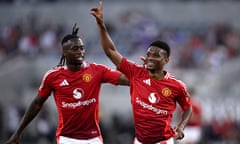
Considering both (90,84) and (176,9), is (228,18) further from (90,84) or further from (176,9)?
(90,84)

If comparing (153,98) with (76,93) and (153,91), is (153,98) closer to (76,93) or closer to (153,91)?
(153,91)

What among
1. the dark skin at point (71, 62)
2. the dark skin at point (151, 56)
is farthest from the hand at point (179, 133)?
the dark skin at point (71, 62)

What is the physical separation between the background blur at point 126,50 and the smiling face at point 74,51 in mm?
9873

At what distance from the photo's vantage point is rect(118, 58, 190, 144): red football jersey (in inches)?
463

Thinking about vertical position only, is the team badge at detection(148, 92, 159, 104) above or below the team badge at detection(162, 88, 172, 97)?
below

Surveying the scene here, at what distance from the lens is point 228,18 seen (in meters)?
28.3

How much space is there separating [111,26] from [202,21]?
10.3ft

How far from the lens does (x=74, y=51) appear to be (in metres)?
12.0

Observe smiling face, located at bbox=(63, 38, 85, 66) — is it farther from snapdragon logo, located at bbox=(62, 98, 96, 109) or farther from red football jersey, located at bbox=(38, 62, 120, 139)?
snapdragon logo, located at bbox=(62, 98, 96, 109)

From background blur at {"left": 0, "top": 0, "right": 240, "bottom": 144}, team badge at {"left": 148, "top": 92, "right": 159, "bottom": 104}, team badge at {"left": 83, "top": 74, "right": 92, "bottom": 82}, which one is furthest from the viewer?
background blur at {"left": 0, "top": 0, "right": 240, "bottom": 144}

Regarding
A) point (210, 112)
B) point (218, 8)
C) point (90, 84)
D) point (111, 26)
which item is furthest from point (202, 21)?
point (90, 84)

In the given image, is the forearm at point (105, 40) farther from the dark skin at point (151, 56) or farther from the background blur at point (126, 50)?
the background blur at point (126, 50)

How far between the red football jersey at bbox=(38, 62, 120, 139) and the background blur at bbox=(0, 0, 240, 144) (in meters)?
9.64

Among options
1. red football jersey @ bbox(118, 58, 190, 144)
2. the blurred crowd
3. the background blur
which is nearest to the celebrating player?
red football jersey @ bbox(118, 58, 190, 144)
